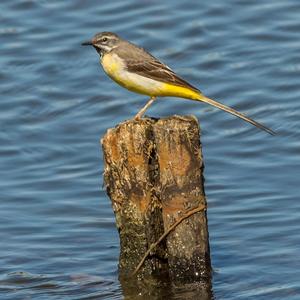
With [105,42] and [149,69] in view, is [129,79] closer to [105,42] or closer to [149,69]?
[149,69]

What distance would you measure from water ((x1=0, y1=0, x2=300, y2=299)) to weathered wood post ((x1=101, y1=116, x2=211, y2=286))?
574mm

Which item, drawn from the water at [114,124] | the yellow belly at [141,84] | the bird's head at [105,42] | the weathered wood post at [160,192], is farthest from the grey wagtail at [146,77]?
the water at [114,124]

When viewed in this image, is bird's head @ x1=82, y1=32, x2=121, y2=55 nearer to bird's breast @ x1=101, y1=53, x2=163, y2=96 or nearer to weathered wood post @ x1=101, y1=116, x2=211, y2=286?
bird's breast @ x1=101, y1=53, x2=163, y2=96

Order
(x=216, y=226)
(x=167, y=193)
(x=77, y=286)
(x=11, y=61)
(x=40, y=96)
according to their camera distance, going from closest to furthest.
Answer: (x=167, y=193) → (x=77, y=286) → (x=216, y=226) → (x=40, y=96) → (x=11, y=61)

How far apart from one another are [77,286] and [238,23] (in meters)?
9.57

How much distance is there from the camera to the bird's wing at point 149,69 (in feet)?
45.2

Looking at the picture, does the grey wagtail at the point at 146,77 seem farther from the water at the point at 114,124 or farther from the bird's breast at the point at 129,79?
the water at the point at 114,124

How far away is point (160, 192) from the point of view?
12359mm

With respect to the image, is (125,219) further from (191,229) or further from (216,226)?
(216,226)

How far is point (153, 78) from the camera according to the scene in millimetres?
13844

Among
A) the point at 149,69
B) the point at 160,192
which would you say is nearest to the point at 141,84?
the point at 149,69

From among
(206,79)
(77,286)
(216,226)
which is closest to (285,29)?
(206,79)

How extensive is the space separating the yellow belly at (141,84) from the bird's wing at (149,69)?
47mm

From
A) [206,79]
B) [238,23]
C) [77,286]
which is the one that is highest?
[238,23]
